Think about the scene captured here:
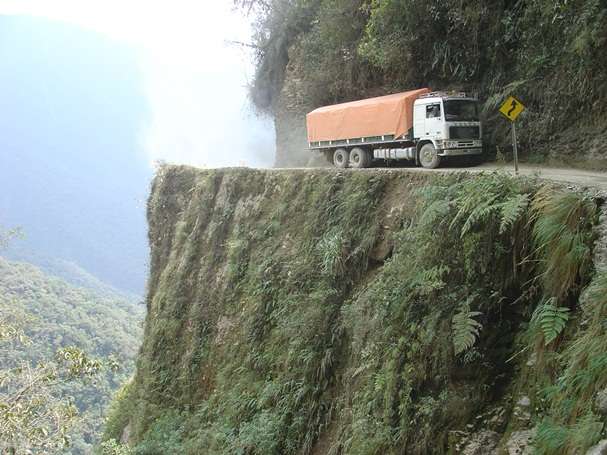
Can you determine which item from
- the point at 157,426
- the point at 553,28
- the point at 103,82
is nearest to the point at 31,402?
the point at 157,426

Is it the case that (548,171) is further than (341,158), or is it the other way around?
(341,158)

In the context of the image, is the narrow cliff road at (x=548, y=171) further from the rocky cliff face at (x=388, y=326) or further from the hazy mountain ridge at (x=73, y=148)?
the hazy mountain ridge at (x=73, y=148)

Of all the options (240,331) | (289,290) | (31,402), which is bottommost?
(31,402)

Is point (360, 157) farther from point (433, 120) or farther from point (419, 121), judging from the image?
point (433, 120)

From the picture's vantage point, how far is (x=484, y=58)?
14.4m

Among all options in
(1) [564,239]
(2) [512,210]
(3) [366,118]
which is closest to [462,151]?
(3) [366,118]

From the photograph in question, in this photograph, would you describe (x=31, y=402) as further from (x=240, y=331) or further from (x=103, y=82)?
(x=103, y=82)

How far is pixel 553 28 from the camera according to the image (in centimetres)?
1209

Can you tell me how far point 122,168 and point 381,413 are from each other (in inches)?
5293

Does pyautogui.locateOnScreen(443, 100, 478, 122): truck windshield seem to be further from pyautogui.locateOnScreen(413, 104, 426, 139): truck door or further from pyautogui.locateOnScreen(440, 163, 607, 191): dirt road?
pyautogui.locateOnScreen(440, 163, 607, 191): dirt road

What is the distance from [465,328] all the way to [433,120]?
28.9 ft

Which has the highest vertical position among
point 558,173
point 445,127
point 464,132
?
point 445,127

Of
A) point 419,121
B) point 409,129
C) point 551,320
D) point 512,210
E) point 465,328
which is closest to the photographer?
point 551,320

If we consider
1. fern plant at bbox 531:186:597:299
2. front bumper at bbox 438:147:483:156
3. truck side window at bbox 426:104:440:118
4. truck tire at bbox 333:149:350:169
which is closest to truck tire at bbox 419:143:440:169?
front bumper at bbox 438:147:483:156
